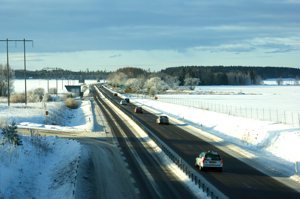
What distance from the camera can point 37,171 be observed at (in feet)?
62.8

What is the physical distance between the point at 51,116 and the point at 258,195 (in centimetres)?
4550

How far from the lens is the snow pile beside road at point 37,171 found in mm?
14992

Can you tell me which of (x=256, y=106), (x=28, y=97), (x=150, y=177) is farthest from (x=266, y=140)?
(x=28, y=97)

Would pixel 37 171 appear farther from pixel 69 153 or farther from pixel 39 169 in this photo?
pixel 69 153

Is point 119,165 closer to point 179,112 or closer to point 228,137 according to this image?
point 228,137

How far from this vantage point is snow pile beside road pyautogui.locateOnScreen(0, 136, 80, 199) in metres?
15.0

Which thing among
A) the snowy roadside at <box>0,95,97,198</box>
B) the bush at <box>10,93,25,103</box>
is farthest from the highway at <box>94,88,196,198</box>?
the bush at <box>10,93,25,103</box>

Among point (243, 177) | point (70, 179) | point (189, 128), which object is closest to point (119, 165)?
point (70, 179)

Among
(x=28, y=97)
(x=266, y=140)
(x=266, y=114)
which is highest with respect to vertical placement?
(x=28, y=97)

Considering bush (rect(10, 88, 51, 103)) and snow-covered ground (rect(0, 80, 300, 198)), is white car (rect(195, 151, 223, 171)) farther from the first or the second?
bush (rect(10, 88, 51, 103))

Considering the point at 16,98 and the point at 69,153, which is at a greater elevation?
the point at 16,98

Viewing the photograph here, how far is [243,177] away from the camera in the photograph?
18.8 meters

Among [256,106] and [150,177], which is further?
[256,106]

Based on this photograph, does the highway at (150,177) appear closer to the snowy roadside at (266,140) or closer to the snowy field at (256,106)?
the snowy roadside at (266,140)
